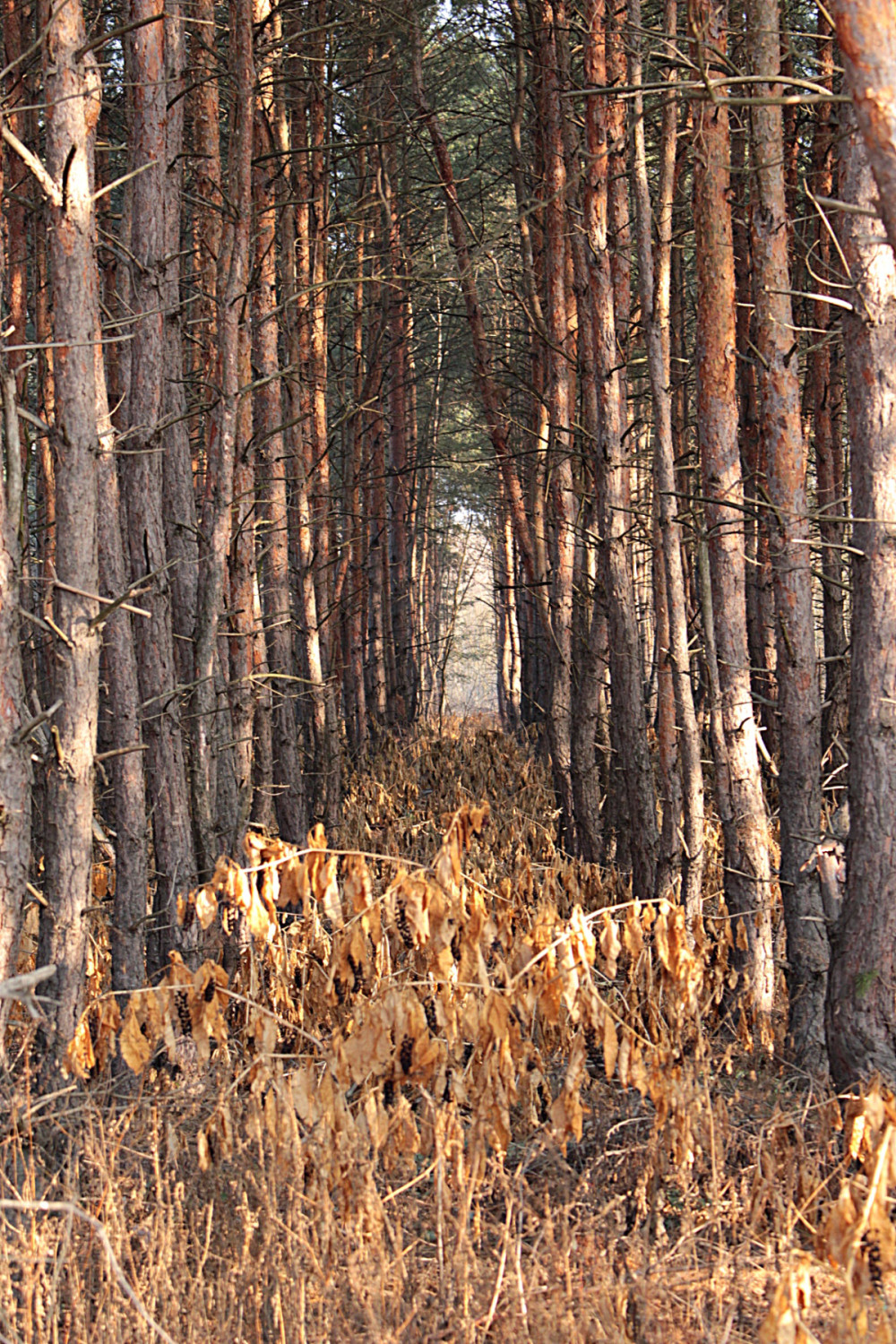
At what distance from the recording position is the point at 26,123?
27.2ft

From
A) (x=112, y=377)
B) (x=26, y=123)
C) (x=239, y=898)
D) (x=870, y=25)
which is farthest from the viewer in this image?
(x=112, y=377)

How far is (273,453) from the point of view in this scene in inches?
323

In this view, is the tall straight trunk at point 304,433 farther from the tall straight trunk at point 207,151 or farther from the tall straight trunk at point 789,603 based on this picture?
the tall straight trunk at point 789,603

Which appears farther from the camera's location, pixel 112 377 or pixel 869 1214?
pixel 112 377

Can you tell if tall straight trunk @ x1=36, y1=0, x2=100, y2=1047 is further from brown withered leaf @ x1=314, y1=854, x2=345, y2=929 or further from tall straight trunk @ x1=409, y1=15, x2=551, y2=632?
tall straight trunk @ x1=409, y1=15, x2=551, y2=632

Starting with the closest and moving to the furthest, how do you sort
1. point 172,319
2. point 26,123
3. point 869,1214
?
1. point 869,1214
2. point 172,319
3. point 26,123

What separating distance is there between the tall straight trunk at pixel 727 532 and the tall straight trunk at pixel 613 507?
1213 mm

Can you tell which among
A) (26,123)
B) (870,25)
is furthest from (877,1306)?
(26,123)

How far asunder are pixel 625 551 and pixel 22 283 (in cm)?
491

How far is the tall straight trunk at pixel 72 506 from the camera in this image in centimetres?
396

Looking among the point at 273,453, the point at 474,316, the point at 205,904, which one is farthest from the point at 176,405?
the point at 205,904

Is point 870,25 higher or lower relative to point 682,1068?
higher

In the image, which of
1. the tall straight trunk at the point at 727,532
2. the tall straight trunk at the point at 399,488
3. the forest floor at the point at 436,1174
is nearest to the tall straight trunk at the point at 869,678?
the forest floor at the point at 436,1174

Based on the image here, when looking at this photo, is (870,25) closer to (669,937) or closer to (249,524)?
(669,937)
